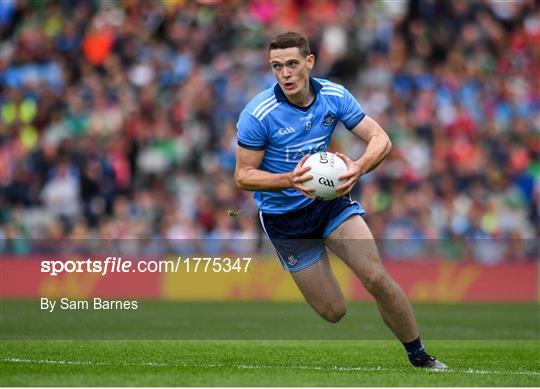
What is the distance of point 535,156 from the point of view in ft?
73.7

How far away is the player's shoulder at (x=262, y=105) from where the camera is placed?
974 cm

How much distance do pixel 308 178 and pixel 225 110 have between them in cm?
1338

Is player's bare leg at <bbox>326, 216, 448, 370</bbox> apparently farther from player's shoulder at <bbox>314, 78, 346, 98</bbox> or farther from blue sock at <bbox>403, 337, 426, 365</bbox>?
player's shoulder at <bbox>314, 78, 346, 98</bbox>

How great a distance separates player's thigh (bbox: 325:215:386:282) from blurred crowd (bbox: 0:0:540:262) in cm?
1022

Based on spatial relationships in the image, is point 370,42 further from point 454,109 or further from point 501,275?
point 501,275

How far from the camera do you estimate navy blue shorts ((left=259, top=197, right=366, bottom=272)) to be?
9.98 metres

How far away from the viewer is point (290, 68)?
9.67 m

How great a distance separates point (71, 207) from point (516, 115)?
8799 mm

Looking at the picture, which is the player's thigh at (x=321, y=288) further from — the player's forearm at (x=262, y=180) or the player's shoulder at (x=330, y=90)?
the player's shoulder at (x=330, y=90)

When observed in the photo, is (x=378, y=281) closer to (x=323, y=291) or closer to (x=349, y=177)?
(x=323, y=291)

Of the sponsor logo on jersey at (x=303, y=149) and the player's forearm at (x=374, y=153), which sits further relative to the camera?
the sponsor logo on jersey at (x=303, y=149)

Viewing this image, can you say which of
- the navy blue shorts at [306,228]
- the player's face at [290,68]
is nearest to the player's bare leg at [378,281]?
the navy blue shorts at [306,228]

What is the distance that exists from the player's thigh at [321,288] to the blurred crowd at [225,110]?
9.81 m

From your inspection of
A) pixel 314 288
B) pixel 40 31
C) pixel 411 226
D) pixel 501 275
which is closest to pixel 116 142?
pixel 40 31
